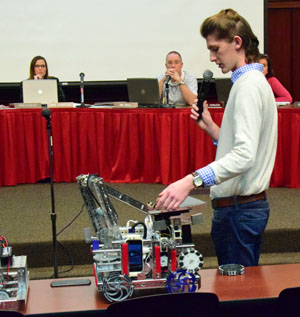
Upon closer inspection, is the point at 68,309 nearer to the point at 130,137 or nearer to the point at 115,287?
the point at 115,287

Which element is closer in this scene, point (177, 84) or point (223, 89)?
point (223, 89)

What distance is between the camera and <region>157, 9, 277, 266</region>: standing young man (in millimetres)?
1986

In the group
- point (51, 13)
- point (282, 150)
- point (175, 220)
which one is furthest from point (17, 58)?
point (175, 220)

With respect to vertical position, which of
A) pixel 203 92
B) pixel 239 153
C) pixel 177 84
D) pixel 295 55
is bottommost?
pixel 239 153

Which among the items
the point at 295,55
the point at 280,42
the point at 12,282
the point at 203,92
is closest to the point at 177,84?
the point at 280,42

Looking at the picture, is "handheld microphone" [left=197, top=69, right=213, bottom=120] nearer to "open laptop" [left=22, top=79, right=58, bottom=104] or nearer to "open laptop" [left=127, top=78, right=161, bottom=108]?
"open laptop" [left=127, top=78, right=161, bottom=108]

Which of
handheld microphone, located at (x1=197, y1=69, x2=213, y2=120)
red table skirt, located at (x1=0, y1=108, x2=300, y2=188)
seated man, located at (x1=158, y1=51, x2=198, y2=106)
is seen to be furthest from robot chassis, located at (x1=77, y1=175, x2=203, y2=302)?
seated man, located at (x1=158, y1=51, x2=198, y2=106)

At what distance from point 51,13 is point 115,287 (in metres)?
6.06

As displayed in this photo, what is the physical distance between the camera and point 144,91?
5902 millimetres

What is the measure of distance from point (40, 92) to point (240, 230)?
392 cm

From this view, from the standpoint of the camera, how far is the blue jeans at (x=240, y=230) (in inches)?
88.5

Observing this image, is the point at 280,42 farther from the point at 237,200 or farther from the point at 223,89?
the point at 237,200

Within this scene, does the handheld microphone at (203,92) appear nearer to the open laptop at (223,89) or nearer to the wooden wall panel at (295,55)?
the open laptop at (223,89)

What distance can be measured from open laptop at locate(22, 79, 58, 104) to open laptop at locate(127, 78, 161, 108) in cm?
70
